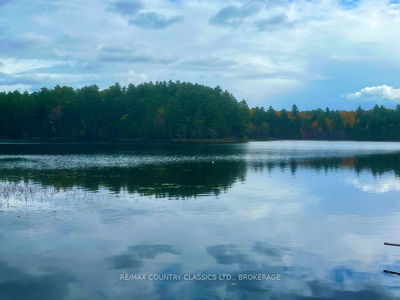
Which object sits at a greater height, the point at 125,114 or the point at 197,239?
the point at 125,114

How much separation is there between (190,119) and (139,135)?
25.5m

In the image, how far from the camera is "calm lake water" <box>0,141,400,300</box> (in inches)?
612

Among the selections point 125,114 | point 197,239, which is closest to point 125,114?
point 125,114

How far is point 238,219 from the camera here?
26.8 m

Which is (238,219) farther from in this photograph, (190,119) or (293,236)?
(190,119)

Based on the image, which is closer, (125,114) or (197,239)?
(197,239)

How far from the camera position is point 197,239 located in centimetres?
2189

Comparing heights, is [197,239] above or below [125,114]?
below

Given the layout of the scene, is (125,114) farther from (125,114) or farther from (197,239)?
(197,239)

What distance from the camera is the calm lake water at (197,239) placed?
612 inches

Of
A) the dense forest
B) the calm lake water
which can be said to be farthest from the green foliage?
the calm lake water

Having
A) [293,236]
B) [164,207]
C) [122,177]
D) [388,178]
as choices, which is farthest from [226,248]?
[388,178]

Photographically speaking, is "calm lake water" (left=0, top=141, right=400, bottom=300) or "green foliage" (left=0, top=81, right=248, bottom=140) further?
"green foliage" (left=0, top=81, right=248, bottom=140)

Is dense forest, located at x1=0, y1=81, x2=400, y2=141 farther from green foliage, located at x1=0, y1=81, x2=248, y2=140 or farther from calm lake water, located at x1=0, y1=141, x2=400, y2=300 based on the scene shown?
calm lake water, located at x1=0, y1=141, x2=400, y2=300
